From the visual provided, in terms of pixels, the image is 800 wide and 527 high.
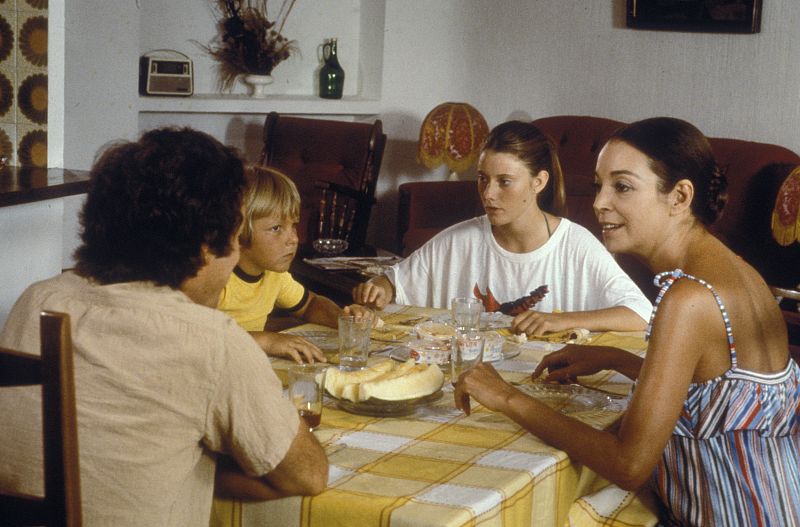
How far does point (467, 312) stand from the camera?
223 cm

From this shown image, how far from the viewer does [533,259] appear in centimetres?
279

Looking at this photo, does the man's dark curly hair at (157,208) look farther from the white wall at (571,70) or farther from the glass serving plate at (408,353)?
the white wall at (571,70)

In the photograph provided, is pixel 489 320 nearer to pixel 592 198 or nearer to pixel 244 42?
pixel 592 198

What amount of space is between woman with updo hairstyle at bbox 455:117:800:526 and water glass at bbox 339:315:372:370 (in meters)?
0.33

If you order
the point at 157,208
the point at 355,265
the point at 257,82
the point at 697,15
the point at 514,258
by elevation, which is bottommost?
the point at 355,265

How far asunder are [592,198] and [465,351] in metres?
2.83

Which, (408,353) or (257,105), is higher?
(257,105)

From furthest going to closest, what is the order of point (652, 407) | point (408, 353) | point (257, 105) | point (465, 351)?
1. point (257, 105)
2. point (408, 353)
3. point (465, 351)
4. point (652, 407)

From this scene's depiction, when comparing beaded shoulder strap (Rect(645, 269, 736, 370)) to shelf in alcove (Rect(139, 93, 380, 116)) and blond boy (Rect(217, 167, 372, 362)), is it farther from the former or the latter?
shelf in alcove (Rect(139, 93, 380, 116))

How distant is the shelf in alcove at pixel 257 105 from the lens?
17.9ft

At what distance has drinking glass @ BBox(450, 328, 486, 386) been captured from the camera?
1.91 m

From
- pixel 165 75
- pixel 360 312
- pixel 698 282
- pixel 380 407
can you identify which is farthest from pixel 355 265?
pixel 698 282

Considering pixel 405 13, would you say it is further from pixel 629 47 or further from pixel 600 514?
pixel 600 514

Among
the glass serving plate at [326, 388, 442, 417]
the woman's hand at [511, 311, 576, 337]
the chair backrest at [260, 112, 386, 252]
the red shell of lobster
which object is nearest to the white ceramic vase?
the chair backrest at [260, 112, 386, 252]
